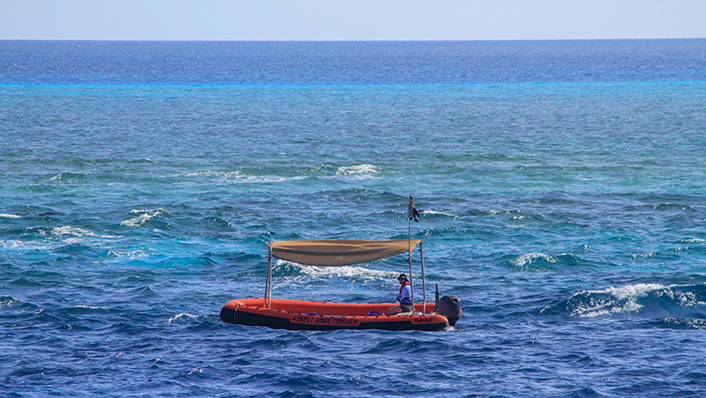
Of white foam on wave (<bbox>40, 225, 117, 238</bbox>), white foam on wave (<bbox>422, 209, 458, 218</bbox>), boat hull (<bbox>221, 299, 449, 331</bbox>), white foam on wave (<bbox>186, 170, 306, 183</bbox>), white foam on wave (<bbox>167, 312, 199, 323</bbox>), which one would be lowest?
white foam on wave (<bbox>167, 312, 199, 323</bbox>)

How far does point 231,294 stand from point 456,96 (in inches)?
3680

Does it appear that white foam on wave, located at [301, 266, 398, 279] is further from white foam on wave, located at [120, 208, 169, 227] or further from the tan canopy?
white foam on wave, located at [120, 208, 169, 227]

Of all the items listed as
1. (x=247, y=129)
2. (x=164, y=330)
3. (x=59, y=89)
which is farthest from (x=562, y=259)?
(x=59, y=89)

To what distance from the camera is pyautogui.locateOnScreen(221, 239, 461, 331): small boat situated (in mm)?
25766

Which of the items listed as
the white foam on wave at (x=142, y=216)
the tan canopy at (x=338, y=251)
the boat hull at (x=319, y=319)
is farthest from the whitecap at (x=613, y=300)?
the white foam on wave at (x=142, y=216)

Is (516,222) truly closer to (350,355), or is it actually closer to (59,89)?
(350,355)

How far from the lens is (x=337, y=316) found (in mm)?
26734

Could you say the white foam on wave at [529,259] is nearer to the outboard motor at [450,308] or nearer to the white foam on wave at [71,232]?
the outboard motor at [450,308]

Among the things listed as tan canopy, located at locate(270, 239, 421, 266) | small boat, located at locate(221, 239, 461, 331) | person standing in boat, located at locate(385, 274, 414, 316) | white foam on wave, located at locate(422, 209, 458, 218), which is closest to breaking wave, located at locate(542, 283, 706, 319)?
small boat, located at locate(221, 239, 461, 331)

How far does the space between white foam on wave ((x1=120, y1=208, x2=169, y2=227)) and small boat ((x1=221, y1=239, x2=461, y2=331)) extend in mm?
15346

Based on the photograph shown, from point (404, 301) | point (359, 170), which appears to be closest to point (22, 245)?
→ point (404, 301)

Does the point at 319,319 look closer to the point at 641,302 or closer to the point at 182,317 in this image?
the point at 182,317

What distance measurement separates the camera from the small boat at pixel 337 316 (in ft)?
84.5

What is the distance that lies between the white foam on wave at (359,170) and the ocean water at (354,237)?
0.90 ft
